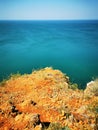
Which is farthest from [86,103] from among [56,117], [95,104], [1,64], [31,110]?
[1,64]

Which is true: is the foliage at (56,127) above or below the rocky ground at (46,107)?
below

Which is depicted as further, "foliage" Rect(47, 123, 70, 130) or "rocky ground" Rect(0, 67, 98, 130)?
"rocky ground" Rect(0, 67, 98, 130)

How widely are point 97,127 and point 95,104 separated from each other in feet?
5.92

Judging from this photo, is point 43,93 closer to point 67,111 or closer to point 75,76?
point 67,111

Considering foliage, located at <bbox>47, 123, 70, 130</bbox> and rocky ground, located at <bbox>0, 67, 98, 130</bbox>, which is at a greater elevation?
rocky ground, located at <bbox>0, 67, 98, 130</bbox>

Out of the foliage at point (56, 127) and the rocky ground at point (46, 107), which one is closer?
the foliage at point (56, 127)

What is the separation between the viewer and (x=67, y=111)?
765 cm

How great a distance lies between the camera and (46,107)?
315 inches

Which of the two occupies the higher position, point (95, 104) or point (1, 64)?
point (1, 64)

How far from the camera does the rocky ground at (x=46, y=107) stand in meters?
6.74

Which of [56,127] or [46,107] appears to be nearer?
[56,127]

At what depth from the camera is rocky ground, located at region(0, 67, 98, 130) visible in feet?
22.1

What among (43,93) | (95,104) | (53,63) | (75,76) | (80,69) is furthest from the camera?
(53,63)

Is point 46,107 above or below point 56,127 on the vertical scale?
above
